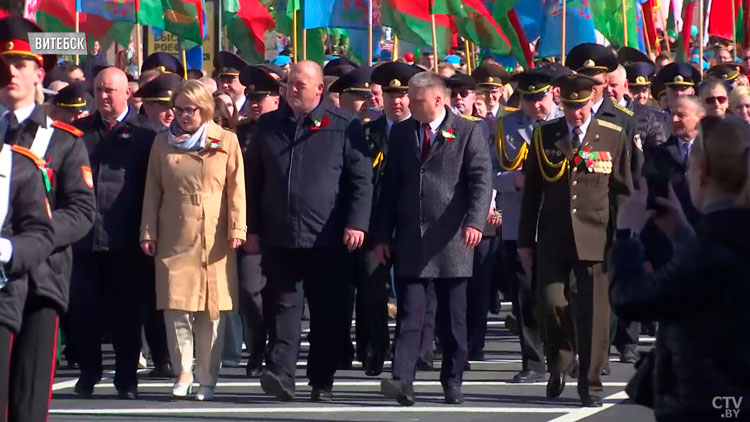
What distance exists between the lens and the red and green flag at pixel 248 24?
2288 cm

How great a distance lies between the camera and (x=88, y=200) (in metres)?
7.27

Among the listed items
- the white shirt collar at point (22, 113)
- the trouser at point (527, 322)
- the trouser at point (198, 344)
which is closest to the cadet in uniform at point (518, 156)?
the trouser at point (527, 322)

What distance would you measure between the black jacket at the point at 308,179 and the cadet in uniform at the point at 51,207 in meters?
3.73

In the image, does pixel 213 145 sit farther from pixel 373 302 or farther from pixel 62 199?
pixel 62 199

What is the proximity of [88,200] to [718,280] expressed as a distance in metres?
2.98

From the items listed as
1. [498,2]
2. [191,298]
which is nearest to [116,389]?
[191,298]

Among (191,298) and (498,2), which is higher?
(498,2)

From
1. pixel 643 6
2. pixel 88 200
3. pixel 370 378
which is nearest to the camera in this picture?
pixel 88 200

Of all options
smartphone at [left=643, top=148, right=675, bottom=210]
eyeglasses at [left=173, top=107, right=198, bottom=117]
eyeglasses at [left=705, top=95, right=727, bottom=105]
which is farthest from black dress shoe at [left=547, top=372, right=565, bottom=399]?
smartphone at [left=643, top=148, right=675, bottom=210]

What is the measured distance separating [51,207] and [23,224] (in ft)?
2.34

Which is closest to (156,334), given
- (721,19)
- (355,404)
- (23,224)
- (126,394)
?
(126,394)

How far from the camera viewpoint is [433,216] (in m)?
11.1

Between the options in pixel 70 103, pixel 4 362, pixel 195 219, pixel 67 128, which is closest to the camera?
pixel 4 362

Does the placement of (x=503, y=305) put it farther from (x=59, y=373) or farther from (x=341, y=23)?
(x=59, y=373)
